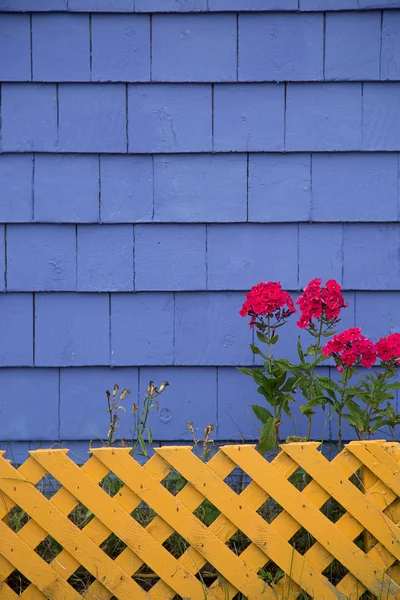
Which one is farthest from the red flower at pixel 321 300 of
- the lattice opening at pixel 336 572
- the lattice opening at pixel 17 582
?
the lattice opening at pixel 17 582

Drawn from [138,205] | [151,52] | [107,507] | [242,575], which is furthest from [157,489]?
[151,52]

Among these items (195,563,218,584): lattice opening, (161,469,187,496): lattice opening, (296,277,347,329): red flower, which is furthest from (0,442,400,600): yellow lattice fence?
(296,277,347,329): red flower

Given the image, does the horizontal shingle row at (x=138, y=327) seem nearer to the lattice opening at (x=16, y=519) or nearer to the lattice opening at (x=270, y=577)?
the lattice opening at (x=16, y=519)

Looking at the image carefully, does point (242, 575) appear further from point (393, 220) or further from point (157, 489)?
point (393, 220)

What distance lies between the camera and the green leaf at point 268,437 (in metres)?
2.42

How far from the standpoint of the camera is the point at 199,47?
2.64 meters

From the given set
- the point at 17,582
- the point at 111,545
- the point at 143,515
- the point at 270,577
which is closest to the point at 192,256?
the point at 143,515

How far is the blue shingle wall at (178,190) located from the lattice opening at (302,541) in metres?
0.46

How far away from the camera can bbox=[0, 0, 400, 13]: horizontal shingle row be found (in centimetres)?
261

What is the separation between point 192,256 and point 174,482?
918 millimetres

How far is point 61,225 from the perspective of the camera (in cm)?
269

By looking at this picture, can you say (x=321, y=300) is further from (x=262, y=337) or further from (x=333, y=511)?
(x=333, y=511)

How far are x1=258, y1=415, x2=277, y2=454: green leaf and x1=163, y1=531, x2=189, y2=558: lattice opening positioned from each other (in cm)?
44

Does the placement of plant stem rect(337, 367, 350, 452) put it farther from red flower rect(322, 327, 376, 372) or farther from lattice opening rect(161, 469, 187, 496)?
lattice opening rect(161, 469, 187, 496)
